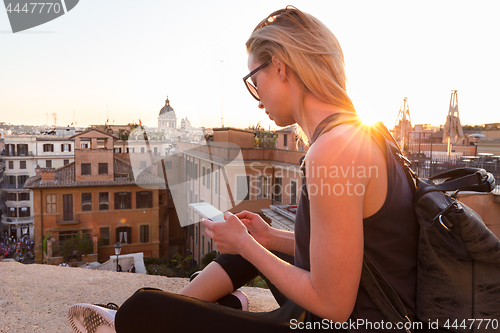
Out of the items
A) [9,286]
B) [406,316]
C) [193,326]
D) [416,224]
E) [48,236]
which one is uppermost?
[416,224]

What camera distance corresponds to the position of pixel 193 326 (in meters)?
0.97

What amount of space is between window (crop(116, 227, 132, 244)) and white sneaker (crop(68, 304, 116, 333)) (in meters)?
21.4

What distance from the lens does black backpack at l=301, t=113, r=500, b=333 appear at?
0.78 m

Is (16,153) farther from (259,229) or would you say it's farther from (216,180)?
(259,229)

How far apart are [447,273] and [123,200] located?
74.4 ft

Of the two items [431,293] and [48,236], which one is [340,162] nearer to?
[431,293]

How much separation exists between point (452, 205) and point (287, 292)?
0.47 metres

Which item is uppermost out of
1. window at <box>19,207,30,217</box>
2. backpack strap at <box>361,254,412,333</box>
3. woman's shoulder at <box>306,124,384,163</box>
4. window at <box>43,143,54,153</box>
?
woman's shoulder at <box>306,124,384,163</box>

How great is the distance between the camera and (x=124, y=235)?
21141mm

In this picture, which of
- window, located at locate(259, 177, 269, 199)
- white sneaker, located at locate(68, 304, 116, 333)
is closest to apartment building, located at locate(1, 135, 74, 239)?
window, located at locate(259, 177, 269, 199)

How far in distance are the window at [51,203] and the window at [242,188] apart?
1221 cm

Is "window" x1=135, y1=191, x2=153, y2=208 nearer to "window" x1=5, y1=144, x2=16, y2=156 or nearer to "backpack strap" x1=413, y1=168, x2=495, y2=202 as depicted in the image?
"window" x1=5, y1=144, x2=16, y2=156

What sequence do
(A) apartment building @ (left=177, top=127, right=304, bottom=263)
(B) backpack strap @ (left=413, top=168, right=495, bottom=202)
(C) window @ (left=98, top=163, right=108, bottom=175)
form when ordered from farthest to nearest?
1. (C) window @ (left=98, top=163, right=108, bottom=175)
2. (A) apartment building @ (left=177, top=127, right=304, bottom=263)
3. (B) backpack strap @ (left=413, top=168, right=495, bottom=202)

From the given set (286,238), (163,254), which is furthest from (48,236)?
(286,238)
